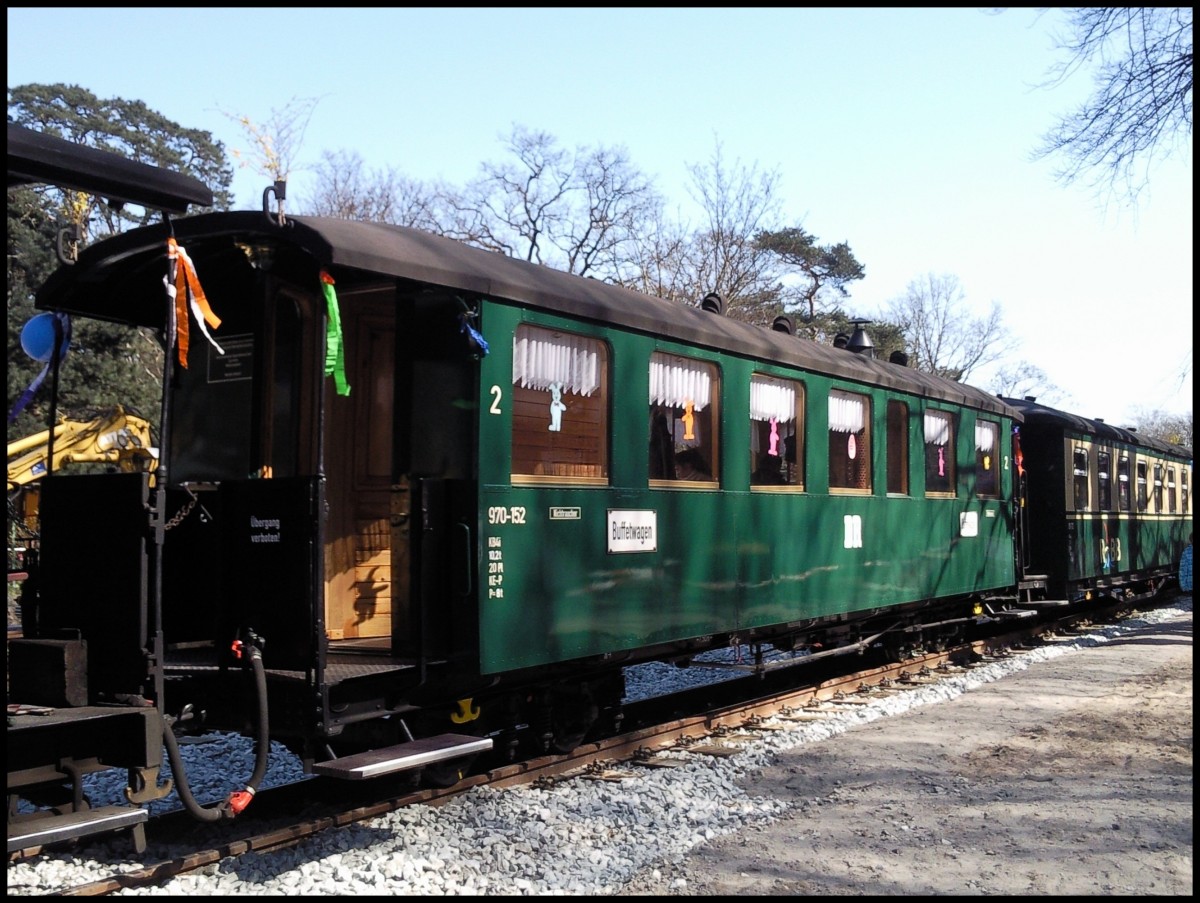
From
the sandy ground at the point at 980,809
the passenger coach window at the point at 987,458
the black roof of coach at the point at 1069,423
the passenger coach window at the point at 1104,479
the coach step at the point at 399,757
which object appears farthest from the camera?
the passenger coach window at the point at 1104,479

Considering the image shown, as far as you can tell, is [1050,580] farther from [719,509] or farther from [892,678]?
[719,509]

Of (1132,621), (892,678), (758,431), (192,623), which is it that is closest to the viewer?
(192,623)

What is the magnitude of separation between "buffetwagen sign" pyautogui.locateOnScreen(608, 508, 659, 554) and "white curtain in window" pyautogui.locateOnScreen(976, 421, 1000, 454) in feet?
22.5

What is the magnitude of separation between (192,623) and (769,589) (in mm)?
4372

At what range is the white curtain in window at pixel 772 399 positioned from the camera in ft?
28.0

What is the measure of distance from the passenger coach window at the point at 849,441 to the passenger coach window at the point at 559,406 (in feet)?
11.0

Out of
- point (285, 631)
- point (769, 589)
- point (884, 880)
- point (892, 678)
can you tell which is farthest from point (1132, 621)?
point (285, 631)

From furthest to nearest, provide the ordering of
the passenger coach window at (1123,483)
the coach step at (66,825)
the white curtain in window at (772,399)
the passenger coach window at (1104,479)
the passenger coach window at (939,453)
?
the passenger coach window at (1123,483) < the passenger coach window at (1104,479) < the passenger coach window at (939,453) < the white curtain in window at (772,399) < the coach step at (66,825)

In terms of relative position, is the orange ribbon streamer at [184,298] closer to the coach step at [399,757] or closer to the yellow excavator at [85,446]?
the coach step at [399,757]

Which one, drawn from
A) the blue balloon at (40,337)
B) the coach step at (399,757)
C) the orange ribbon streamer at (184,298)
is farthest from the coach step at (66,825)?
the blue balloon at (40,337)

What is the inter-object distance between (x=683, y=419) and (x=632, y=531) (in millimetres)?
977

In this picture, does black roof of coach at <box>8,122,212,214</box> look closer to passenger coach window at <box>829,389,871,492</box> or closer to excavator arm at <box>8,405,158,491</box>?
passenger coach window at <box>829,389,871,492</box>

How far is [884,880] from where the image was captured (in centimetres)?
516

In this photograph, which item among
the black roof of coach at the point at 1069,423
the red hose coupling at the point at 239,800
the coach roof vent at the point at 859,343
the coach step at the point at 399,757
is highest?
the coach roof vent at the point at 859,343
